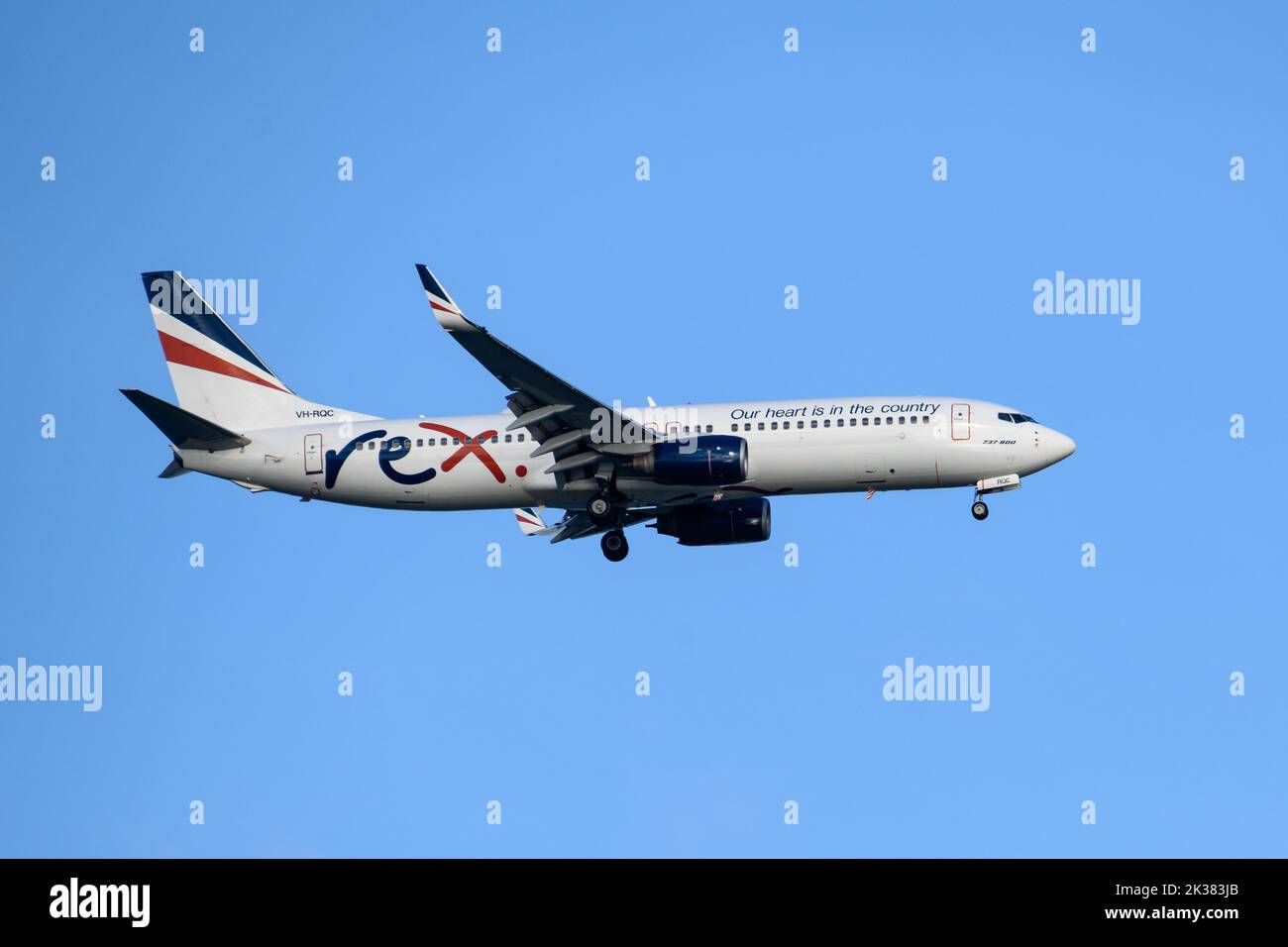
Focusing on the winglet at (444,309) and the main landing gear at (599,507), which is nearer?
the winglet at (444,309)

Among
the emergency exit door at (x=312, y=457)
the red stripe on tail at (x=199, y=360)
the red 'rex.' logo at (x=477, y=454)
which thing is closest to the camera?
the red 'rex.' logo at (x=477, y=454)

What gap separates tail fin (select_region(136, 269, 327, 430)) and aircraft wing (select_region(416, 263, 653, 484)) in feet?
34.4

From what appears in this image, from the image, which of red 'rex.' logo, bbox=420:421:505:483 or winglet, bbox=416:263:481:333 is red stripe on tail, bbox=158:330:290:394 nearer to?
red 'rex.' logo, bbox=420:421:505:483

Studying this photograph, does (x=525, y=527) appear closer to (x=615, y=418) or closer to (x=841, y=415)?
(x=615, y=418)

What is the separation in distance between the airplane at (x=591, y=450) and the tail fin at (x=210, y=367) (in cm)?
7

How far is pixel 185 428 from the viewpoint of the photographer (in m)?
62.5

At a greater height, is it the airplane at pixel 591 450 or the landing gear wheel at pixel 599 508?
the airplane at pixel 591 450

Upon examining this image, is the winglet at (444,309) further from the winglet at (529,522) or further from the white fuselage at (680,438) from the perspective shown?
the winglet at (529,522)

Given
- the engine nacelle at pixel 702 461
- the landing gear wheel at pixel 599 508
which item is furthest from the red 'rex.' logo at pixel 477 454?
the engine nacelle at pixel 702 461

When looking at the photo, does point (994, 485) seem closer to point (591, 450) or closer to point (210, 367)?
point (591, 450)

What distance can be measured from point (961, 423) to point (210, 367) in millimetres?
28140

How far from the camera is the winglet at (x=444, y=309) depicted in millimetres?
53906

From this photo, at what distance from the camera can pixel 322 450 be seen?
63625 millimetres
